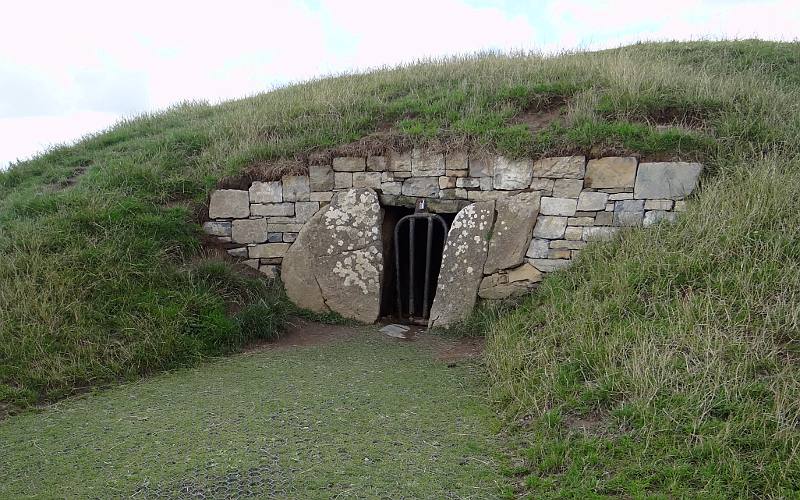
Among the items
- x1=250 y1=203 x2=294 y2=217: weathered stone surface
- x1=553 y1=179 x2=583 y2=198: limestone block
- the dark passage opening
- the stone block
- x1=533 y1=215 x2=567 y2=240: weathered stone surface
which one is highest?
the stone block

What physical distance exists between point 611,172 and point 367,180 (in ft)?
8.85

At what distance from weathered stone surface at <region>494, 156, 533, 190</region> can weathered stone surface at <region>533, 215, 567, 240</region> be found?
430 mm

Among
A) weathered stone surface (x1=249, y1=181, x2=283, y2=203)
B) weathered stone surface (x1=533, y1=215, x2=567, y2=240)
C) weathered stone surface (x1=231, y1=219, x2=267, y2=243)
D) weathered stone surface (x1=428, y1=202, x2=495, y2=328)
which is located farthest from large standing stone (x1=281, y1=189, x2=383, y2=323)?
weathered stone surface (x1=533, y1=215, x2=567, y2=240)

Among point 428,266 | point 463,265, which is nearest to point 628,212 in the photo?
point 463,265

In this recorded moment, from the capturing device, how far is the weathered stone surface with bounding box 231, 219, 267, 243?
699cm

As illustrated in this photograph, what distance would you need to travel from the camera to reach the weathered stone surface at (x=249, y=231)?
699 cm

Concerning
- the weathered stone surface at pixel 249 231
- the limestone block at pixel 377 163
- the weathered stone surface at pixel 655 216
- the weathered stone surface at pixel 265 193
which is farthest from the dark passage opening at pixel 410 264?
the weathered stone surface at pixel 655 216

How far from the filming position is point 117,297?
18.4 ft

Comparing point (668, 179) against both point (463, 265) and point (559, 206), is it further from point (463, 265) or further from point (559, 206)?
point (463, 265)

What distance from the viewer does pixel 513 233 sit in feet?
20.7

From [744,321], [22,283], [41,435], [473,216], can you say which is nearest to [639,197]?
[473,216]

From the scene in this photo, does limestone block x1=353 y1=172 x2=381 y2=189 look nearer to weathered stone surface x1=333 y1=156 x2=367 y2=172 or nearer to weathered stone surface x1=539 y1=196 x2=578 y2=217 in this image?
weathered stone surface x1=333 y1=156 x2=367 y2=172

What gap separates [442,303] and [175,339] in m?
2.70

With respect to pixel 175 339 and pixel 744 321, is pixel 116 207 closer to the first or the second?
pixel 175 339
